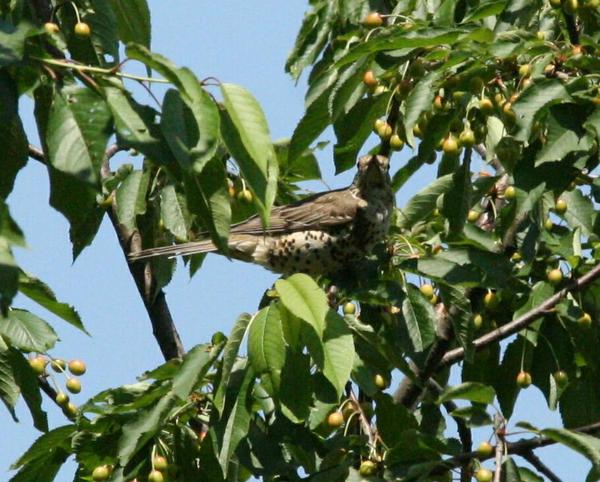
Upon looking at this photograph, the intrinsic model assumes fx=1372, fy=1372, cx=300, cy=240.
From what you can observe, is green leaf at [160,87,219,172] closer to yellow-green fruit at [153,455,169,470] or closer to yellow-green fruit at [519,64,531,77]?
yellow-green fruit at [153,455,169,470]

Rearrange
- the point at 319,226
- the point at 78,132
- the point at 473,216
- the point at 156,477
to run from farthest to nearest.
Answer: the point at 319,226 → the point at 473,216 → the point at 156,477 → the point at 78,132

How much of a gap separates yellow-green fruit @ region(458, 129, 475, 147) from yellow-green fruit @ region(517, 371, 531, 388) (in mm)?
900

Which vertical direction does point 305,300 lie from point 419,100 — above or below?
below

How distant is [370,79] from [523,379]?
1277 millimetres

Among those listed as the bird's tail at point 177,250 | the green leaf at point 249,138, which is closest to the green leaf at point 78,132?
the green leaf at point 249,138

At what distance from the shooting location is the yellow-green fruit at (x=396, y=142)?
17.7 ft

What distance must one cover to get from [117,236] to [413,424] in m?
2.34

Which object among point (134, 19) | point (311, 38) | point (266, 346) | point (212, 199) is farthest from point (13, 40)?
point (311, 38)

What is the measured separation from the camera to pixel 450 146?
5.30 metres

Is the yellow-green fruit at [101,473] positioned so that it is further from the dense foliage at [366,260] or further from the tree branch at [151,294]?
the tree branch at [151,294]

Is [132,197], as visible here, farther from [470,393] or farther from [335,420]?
[470,393]

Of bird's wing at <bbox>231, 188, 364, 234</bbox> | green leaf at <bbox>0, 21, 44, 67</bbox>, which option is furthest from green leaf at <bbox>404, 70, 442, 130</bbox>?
bird's wing at <bbox>231, 188, 364, 234</bbox>

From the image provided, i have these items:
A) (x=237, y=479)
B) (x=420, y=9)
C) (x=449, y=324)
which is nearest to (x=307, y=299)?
(x=237, y=479)

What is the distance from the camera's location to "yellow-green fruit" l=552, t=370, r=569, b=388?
522 centimetres
